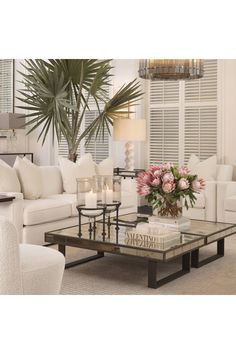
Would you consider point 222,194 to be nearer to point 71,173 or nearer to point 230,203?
point 230,203

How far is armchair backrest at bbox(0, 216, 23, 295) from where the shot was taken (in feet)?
6.85

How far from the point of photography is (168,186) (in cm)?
388

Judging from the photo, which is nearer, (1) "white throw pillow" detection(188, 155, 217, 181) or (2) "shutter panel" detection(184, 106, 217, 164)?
(1) "white throw pillow" detection(188, 155, 217, 181)

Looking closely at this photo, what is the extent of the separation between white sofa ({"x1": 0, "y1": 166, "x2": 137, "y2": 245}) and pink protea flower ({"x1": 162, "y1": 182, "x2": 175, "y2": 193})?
1242mm

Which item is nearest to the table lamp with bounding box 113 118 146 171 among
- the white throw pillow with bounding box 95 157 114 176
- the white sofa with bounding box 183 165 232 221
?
the white throw pillow with bounding box 95 157 114 176

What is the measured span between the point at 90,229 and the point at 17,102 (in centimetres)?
509

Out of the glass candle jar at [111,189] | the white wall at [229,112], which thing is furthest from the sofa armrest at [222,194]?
the glass candle jar at [111,189]

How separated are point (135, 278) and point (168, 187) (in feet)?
2.40

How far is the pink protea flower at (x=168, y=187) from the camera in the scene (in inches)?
153

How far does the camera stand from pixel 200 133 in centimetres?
699

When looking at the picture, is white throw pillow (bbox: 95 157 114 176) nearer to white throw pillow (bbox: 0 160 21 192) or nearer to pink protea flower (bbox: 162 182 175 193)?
white throw pillow (bbox: 0 160 21 192)

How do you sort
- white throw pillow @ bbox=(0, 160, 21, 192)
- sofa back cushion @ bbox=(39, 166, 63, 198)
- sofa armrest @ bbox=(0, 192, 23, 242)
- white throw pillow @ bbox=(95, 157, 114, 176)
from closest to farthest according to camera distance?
sofa armrest @ bbox=(0, 192, 23, 242) < white throw pillow @ bbox=(0, 160, 21, 192) < sofa back cushion @ bbox=(39, 166, 63, 198) < white throw pillow @ bbox=(95, 157, 114, 176)

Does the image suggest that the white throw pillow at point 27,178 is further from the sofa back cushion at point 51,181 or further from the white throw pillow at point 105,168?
the white throw pillow at point 105,168
